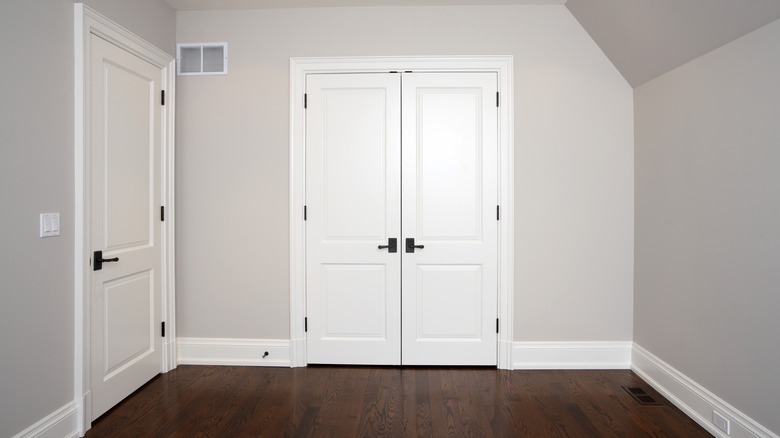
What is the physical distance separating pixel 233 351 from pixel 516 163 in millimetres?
2591

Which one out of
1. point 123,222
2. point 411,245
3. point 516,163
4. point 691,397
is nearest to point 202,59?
point 123,222

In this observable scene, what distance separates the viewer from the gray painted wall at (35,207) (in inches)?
76.7

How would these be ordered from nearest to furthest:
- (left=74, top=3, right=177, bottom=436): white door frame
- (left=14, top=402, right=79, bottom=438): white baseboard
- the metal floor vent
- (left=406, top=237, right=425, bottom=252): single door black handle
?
1. (left=14, top=402, right=79, bottom=438): white baseboard
2. (left=74, top=3, right=177, bottom=436): white door frame
3. the metal floor vent
4. (left=406, top=237, right=425, bottom=252): single door black handle

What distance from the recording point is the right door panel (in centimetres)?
319

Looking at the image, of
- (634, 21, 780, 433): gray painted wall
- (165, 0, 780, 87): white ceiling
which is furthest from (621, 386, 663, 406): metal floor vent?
(165, 0, 780, 87): white ceiling

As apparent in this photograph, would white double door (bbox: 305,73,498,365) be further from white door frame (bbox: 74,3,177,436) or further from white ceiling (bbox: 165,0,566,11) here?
white door frame (bbox: 74,3,177,436)

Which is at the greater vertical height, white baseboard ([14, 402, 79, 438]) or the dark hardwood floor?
white baseboard ([14, 402, 79, 438])

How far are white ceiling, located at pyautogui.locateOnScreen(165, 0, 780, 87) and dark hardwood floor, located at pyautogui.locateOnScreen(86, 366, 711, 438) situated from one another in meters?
2.14

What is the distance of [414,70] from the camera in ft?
10.5

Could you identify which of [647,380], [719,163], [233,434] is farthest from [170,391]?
[719,163]

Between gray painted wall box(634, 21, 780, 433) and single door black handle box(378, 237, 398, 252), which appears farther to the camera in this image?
single door black handle box(378, 237, 398, 252)

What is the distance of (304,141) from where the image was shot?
322 cm

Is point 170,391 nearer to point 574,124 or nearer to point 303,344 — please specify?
point 303,344

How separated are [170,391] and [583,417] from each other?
261 centimetres
